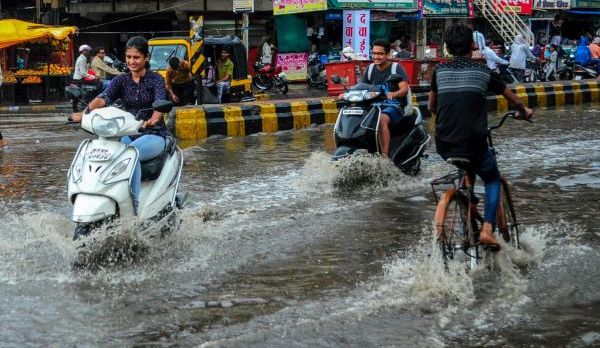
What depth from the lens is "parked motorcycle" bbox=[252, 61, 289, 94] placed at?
85.4 ft

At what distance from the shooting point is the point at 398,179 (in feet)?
29.9

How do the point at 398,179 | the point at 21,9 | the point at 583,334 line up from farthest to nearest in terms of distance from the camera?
the point at 21,9
the point at 398,179
the point at 583,334

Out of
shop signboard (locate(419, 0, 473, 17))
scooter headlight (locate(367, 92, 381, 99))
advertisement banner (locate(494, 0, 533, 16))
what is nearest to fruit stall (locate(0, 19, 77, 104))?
shop signboard (locate(419, 0, 473, 17))

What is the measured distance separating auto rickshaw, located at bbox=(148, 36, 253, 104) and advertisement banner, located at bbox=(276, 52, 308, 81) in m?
7.21

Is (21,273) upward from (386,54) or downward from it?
downward

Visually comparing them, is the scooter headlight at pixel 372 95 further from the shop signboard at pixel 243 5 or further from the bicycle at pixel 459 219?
the shop signboard at pixel 243 5

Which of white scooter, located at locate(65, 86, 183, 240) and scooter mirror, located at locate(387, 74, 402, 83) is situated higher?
scooter mirror, located at locate(387, 74, 402, 83)

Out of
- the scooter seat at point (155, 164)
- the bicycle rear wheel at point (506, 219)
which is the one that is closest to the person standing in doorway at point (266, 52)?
the scooter seat at point (155, 164)

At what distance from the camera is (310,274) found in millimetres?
5754

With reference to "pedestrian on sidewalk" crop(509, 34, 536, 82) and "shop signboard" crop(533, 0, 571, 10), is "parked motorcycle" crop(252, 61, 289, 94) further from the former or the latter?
"shop signboard" crop(533, 0, 571, 10)

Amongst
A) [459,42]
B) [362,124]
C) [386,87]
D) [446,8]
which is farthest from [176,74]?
[446,8]

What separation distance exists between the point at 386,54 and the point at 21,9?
24.2 meters

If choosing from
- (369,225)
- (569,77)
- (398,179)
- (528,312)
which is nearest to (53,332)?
(528,312)

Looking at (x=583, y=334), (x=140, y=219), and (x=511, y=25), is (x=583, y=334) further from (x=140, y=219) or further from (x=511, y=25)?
(x=511, y=25)
